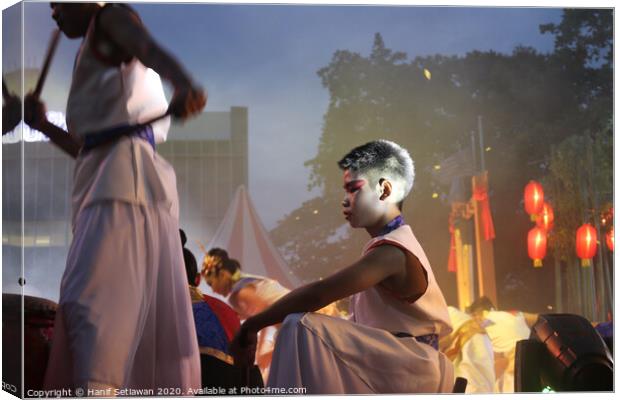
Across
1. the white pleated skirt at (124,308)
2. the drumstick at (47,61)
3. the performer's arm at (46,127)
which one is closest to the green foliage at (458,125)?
the white pleated skirt at (124,308)

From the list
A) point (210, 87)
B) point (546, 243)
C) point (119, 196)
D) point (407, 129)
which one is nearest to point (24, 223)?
point (119, 196)

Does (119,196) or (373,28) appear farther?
(373,28)

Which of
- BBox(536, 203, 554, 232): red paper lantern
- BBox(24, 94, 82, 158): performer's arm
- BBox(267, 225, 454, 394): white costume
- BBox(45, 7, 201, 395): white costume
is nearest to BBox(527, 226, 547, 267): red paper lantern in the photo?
BBox(536, 203, 554, 232): red paper lantern

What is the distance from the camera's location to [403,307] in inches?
191

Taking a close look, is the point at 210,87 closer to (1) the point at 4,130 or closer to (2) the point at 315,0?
(2) the point at 315,0

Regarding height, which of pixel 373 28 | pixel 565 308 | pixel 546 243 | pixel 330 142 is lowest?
pixel 565 308

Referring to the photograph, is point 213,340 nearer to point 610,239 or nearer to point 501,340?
point 501,340

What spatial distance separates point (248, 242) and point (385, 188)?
0.73m

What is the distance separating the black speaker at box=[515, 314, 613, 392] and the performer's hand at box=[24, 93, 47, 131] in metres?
2.63

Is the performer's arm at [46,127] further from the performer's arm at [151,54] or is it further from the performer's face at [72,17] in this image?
the performer's arm at [151,54]

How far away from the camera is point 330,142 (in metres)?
5.08

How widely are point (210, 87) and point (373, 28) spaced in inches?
34.8

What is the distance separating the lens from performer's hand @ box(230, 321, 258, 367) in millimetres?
4852

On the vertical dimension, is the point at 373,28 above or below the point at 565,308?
above
